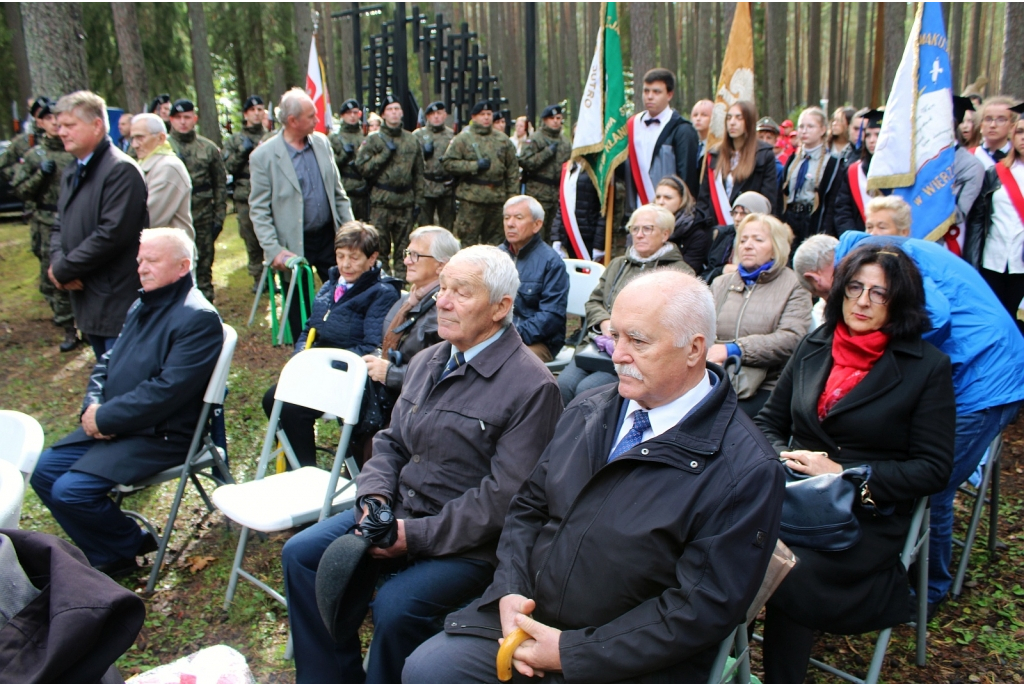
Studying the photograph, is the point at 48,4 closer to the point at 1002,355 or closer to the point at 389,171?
the point at 389,171

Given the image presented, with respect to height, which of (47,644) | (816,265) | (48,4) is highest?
(48,4)

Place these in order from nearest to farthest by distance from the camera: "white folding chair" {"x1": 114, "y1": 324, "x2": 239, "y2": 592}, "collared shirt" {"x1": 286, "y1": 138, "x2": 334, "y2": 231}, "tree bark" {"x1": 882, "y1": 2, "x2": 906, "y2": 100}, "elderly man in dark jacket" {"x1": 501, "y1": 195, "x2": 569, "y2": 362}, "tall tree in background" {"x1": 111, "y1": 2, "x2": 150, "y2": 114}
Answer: "white folding chair" {"x1": 114, "y1": 324, "x2": 239, "y2": 592} < "elderly man in dark jacket" {"x1": 501, "y1": 195, "x2": 569, "y2": 362} < "collared shirt" {"x1": 286, "y1": 138, "x2": 334, "y2": 231} < "tree bark" {"x1": 882, "y1": 2, "x2": 906, "y2": 100} < "tall tree in background" {"x1": 111, "y1": 2, "x2": 150, "y2": 114}

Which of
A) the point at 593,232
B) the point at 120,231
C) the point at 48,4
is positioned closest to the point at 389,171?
the point at 593,232

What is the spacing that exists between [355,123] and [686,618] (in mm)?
9772

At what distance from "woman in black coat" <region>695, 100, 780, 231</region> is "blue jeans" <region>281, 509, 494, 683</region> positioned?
3917 millimetres

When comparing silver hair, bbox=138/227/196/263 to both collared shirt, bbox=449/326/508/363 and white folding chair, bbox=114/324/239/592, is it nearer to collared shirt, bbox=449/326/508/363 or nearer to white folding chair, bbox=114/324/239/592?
white folding chair, bbox=114/324/239/592

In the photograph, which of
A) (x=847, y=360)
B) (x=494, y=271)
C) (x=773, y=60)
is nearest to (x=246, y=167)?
(x=494, y=271)

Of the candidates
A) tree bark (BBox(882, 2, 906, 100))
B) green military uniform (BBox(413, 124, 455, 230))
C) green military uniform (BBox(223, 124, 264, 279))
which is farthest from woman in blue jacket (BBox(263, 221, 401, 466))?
tree bark (BBox(882, 2, 906, 100))

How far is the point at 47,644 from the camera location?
138 centimetres

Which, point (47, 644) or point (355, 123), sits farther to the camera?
point (355, 123)

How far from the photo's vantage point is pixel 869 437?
103 inches

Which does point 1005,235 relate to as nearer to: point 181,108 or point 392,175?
point 392,175

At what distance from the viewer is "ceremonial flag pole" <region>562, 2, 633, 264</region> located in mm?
6594

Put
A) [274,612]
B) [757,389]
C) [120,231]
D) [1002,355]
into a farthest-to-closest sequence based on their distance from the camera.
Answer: [120,231] < [757,389] < [274,612] < [1002,355]
